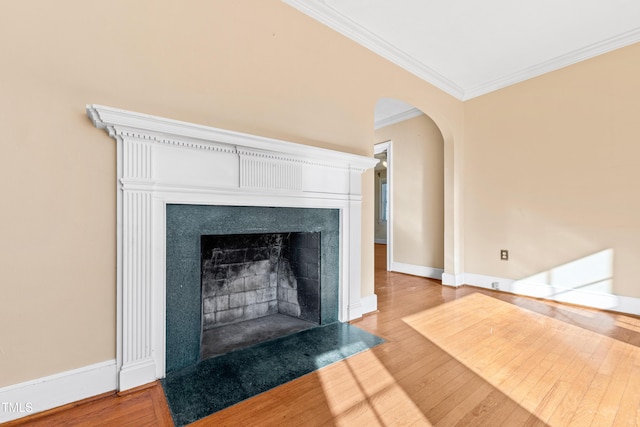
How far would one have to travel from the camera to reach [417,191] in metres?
4.71

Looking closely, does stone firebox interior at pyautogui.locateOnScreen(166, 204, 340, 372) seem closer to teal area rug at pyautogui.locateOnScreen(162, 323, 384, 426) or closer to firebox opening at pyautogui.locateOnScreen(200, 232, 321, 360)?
firebox opening at pyautogui.locateOnScreen(200, 232, 321, 360)

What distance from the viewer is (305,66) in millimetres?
2445

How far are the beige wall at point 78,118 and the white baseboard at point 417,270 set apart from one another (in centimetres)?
351

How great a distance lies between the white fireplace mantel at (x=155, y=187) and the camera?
5.27 feet

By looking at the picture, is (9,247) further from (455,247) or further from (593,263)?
(593,263)

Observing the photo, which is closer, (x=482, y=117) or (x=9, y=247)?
(x=9, y=247)

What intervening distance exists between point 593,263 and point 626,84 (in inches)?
68.6

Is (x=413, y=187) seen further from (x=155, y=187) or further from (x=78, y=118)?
(x=78, y=118)

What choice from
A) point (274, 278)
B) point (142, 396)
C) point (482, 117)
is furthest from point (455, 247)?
point (142, 396)

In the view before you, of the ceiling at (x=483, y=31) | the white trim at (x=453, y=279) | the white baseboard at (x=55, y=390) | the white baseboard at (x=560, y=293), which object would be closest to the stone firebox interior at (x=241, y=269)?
the white baseboard at (x=55, y=390)

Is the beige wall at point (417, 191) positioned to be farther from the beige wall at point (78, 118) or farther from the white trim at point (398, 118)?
the beige wall at point (78, 118)

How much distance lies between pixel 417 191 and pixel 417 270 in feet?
4.01

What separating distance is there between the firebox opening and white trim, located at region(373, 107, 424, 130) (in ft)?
9.10

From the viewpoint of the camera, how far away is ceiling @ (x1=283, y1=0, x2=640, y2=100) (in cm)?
246
